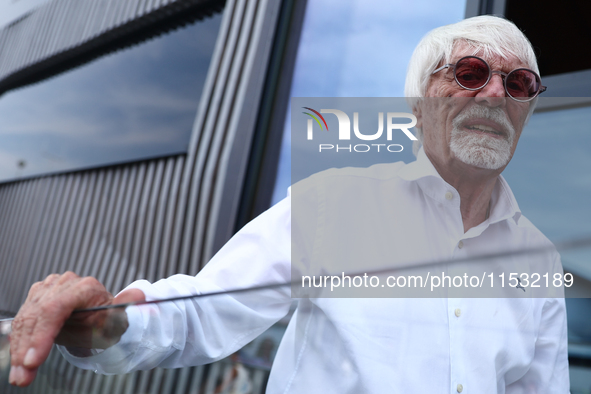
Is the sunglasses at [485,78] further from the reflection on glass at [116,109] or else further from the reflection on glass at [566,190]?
the reflection on glass at [116,109]

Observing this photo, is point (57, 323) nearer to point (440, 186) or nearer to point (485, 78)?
point (440, 186)

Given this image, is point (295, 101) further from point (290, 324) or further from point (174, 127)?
point (290, 324)

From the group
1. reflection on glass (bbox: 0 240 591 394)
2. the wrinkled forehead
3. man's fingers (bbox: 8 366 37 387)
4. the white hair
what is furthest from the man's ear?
man's fingers (bbox: 8 366 37 387)

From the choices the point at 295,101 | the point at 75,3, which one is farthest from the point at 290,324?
the point at 75,3

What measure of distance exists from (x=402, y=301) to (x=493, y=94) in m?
0.53

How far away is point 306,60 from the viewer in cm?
263

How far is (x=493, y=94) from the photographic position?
903 millimetres

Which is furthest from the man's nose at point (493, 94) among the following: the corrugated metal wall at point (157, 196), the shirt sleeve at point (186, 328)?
Result: the corrugated metal wall at point (157, 196)

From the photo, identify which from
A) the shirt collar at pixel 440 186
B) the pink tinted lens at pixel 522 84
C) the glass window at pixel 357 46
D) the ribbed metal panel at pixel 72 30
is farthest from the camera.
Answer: the ribbed metal panel at pixel 72 30

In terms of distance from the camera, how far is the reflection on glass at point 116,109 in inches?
123

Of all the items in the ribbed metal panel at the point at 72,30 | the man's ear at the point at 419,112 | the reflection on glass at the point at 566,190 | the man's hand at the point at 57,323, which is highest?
the ribbed metal panel at the point at 72,30

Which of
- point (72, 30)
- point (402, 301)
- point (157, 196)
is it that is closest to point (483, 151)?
point (402, 301)

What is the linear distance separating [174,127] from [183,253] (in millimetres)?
984

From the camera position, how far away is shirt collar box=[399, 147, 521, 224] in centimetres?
84
